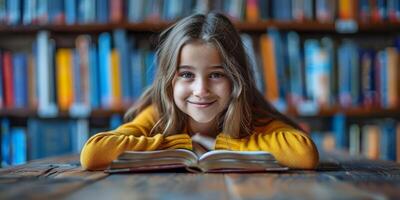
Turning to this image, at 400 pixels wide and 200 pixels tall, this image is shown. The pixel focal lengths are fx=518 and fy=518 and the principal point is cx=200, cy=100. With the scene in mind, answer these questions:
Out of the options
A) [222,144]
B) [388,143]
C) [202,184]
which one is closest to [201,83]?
[222,144]

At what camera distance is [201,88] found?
112 centimetres

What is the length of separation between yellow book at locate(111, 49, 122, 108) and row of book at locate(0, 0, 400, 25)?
5.4 inches

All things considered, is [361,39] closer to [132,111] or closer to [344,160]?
[344,160]

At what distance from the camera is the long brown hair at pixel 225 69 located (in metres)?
1.14

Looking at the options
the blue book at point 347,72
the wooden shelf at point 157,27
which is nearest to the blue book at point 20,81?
the wooden shelf at point 157,27

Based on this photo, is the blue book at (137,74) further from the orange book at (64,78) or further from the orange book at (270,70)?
the orange book at (270,70)

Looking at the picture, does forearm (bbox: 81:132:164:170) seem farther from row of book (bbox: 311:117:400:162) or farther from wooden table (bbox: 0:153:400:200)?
row of book (bbox: 311:117:400:162)

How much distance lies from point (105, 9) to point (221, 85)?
956 mm

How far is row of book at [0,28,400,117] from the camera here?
194 cm

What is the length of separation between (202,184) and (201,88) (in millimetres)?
331

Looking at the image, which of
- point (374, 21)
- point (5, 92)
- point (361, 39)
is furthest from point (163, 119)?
point (361, 39)

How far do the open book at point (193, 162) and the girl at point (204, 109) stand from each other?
0.19 feet

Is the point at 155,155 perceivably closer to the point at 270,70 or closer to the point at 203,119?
the point at 203,119

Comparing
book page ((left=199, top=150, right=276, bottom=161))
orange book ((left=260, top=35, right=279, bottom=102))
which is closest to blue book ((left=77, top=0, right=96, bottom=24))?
orange book ((left=260, top=35, right=279, bottom=102))
